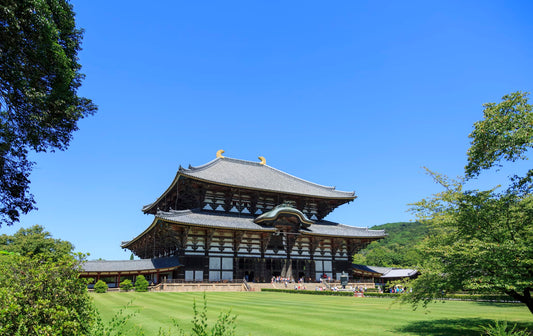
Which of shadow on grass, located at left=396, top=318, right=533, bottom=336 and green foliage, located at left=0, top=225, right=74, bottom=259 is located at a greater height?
green foliage, located at left=0, top=225, right=74, bottom=259

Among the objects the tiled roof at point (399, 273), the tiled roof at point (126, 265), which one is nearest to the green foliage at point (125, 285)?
the tiled roof at point (126, 265)

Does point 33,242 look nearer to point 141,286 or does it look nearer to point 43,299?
point 141,286

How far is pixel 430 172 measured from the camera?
43.4 ft

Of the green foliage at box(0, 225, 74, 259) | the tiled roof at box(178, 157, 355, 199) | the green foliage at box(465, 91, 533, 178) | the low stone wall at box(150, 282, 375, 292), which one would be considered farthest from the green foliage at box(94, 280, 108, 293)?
the green foliage at box(465, 91, 533, 178)

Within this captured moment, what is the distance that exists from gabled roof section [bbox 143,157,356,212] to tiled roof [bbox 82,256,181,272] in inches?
353

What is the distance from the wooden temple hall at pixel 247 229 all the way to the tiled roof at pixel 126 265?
721 mm

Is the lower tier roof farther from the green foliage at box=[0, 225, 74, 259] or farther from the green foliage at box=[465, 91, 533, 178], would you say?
the green foliage at box=[465, 91, 533, 178]

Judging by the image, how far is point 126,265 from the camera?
35.7 meters

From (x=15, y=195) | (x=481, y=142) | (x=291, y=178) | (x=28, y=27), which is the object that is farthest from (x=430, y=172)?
(x=291, y=178)

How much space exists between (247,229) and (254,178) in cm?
1094

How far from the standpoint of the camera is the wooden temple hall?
3669 cm

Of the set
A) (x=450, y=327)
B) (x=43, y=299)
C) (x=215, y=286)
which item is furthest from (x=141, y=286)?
(x=43, y=299)

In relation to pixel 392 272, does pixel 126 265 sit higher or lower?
higher

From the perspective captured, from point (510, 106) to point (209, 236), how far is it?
1229 inches
